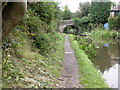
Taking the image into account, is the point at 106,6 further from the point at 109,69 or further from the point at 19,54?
the point at 19,54

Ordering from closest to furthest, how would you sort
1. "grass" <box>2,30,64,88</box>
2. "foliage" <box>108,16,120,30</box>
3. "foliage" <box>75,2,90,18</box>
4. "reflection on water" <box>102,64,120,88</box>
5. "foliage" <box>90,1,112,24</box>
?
1. "grass" <box>2,30,64,88</box>
2. "reflection on water" <box>102,64,120,88</box>
3. "foliage" <box>108,16,120,30</box>
4. "foliage" <box>90,1,112,24</box>
5. "foliage" <box>75,2,90,18</box>

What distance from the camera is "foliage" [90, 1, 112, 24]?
3806cm

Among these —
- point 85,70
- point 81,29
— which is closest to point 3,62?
point 85,70

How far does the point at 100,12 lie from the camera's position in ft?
126

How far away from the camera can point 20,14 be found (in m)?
2.61

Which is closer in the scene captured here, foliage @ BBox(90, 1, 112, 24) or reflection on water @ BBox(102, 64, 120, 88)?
reflection on water @ BBox(102, 64, 120, 88)

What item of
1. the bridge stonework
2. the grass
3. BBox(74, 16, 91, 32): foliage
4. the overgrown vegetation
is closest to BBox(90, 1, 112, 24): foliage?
BBox(74, 16, 91, 32): foliage

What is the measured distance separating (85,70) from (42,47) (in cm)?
229

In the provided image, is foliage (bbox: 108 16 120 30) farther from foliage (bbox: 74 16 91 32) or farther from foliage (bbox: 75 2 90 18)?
foliage (bbox: 75 2 90 18)

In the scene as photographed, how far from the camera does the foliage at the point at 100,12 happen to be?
38062mm

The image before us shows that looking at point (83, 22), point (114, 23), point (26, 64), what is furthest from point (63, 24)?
point (26, 64)

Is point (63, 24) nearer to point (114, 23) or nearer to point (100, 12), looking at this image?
point (100, 12)

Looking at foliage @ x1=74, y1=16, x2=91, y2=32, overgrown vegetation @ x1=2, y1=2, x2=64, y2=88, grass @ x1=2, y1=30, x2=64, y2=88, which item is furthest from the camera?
foliage @ x1=74, y1=16, x2=91, y2=32

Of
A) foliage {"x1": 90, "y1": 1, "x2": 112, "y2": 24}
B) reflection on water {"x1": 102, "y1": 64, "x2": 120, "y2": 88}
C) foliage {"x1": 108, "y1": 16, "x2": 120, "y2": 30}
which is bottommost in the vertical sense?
reflection on water {"x1": 102, "y1": 64, "x2": 120, "y2": 88}
